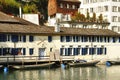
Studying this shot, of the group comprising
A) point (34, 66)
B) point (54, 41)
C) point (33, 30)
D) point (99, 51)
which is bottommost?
point (34, 66)

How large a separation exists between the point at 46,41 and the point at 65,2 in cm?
3073

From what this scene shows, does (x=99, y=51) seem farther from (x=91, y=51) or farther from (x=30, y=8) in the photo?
(x=30, y=8)

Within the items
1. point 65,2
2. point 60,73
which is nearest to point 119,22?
point 65,2

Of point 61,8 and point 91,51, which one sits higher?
point 61,8

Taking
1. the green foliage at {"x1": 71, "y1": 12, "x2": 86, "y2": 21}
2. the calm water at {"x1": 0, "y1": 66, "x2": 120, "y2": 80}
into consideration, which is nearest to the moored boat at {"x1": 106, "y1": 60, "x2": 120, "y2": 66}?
the calm water at {"x1": 0, "y1": 66, "x2": 120, "y2": 80}

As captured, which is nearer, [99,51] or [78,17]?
[99,51]

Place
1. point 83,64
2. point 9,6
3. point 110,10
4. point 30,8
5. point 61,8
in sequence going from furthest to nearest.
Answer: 1. point 61,8
2. point 30,8
3. point 9,6
4. point 110,10
5. point 83,64

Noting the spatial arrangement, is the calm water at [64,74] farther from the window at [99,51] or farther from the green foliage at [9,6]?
the green foliage at [9,6]

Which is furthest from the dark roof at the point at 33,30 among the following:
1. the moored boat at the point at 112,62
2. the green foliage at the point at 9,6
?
the green foliage at the point at 9,6

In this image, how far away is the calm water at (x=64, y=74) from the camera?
56375mm

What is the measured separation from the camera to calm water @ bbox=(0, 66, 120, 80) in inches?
2219

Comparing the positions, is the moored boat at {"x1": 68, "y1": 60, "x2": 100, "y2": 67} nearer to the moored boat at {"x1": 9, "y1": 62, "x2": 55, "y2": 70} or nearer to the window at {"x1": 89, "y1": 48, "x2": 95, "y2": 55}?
the moored boat at {"x1": 9, "y1": 62, "x2": 55, "y2": 70}

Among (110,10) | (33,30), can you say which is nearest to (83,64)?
(33,30)

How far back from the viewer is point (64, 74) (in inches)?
2389
